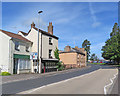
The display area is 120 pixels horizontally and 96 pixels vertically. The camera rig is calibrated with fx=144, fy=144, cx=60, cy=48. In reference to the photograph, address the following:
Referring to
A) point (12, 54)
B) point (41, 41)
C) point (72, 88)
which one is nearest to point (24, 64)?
point (12, 54)

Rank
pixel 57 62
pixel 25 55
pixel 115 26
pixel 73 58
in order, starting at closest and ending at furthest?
1. pixel 25 55
2. pixel 57 62
3. pixel 73 58
4. pixel 115 26

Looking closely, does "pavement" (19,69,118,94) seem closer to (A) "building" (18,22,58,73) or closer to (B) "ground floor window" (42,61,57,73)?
(A) "building" (18,22,58,73)

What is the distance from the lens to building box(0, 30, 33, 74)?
2177cm

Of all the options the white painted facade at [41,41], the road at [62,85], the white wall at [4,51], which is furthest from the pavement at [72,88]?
the white painted facade at [41,41]

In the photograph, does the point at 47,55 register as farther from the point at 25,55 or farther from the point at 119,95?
the point at 119,95

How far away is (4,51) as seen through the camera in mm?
22281

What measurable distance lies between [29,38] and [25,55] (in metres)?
4.56

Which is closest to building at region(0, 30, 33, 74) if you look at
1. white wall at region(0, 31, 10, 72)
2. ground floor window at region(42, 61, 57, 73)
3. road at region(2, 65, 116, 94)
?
white wall at region(0, 31, 10, 72)

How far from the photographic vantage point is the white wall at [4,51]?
2186cm

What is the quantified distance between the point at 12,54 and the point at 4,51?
4.51 feet

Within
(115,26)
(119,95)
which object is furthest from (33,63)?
(115,26)

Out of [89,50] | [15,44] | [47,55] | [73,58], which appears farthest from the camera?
[89,50]

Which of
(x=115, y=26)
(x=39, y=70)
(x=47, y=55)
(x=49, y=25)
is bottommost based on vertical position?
(x=39, y=70)

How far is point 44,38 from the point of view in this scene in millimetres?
28125
